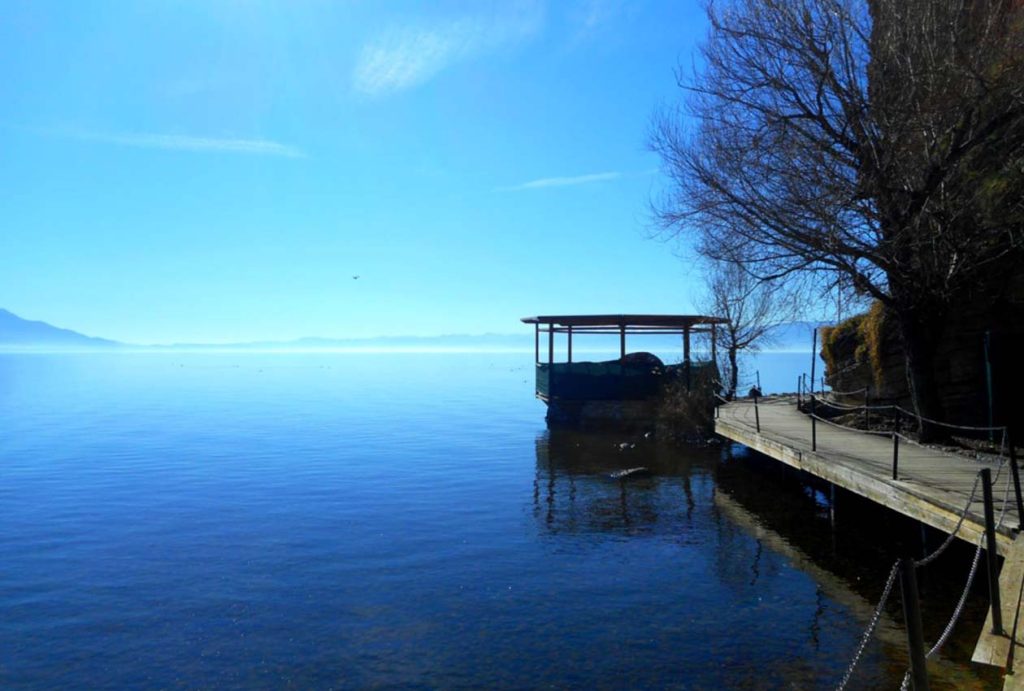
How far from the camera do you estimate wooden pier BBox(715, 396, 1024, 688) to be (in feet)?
25.2

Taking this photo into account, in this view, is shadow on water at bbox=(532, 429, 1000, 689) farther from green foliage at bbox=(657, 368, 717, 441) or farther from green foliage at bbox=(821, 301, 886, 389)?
green foliage at bbox=(821, 301, 886, 389)

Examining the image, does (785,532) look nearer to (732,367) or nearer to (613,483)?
(613,483)

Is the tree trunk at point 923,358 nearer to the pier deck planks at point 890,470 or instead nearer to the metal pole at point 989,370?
the pier deck planks at point 890,470

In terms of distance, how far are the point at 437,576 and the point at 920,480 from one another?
7482 millimetres

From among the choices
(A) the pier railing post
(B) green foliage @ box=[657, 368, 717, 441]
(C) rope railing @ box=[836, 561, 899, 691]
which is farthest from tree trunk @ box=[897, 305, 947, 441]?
(B) green foliage @ box=[657, 368, 717, 441]

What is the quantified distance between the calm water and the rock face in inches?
141

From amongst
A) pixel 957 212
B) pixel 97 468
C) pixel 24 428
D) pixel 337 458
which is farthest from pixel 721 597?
pixel 24 428

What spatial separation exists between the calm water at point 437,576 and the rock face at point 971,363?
141 inches

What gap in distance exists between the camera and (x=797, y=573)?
12461mm

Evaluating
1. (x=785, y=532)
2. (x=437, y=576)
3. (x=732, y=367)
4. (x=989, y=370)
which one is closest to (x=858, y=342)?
(x=989, y=370)

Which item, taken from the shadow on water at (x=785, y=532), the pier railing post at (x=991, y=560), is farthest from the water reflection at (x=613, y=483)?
the pier railing post at (x=991, y=560)

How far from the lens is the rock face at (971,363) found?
15766mm

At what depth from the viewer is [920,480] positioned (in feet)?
37.9

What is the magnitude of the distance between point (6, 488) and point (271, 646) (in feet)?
53.3
